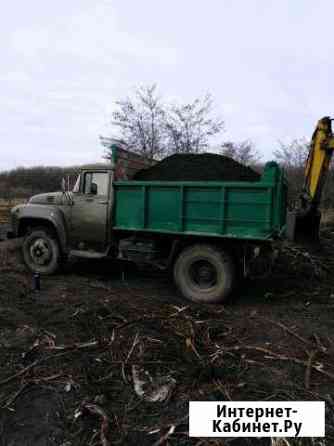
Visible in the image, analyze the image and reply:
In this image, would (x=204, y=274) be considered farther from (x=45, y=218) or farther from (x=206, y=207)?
(x=45, y=218)

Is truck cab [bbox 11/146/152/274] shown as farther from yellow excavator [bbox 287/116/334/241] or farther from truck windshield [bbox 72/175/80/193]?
yellow excavator [bbox 287/116/334/241]

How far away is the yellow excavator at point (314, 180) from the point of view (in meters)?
7.32

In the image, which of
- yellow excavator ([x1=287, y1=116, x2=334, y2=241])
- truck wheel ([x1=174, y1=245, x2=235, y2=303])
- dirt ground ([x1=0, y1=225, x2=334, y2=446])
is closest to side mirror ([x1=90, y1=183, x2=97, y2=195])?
dirt ground ([x1=0, y1=225, x2=334, y2=446])

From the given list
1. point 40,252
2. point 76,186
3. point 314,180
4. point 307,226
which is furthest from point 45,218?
point 314,180

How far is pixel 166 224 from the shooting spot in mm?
5879

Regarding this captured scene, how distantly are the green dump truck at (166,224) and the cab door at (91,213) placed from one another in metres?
0.02

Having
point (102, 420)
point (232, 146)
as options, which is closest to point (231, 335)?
point (102, 420)

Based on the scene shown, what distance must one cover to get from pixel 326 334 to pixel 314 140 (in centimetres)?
473

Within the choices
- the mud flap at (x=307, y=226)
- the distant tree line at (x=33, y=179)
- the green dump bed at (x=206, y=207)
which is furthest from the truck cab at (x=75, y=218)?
the distant tree line at (x=33, y=179)

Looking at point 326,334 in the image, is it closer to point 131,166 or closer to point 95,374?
point 95,374

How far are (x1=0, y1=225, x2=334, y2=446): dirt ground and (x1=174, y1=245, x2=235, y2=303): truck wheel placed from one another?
0.83 ft

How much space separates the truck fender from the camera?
6.78 m

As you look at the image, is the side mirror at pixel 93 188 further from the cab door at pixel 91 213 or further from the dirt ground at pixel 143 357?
the dirt ground at pixel 143 357

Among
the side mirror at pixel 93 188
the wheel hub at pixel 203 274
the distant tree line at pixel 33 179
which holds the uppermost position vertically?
the distant tree line at pixel 33 179
